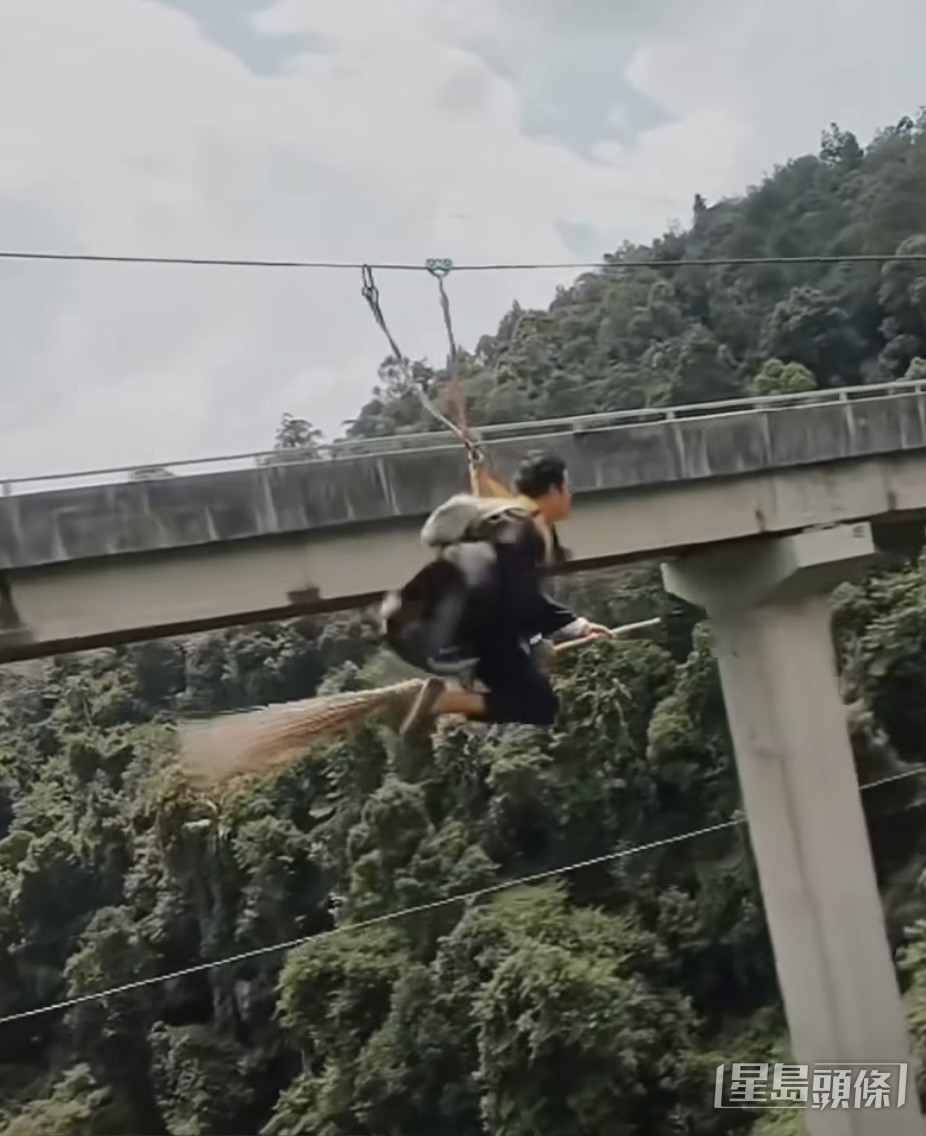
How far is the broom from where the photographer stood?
→ 5.45 feet

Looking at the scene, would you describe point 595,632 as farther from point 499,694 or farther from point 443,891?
point 443,891

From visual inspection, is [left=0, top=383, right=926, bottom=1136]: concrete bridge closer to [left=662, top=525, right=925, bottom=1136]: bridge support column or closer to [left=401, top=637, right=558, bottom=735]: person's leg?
[left=662, top=525, right=925, bottom=1136]: bridge support column

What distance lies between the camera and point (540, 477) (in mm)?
1837

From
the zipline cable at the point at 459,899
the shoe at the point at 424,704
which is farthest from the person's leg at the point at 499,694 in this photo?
the zipline cable at the point at 459,899

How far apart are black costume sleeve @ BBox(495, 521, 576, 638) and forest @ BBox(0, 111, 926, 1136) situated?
1.87 metres

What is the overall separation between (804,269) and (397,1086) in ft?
35.5

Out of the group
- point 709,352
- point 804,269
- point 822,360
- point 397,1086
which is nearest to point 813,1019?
point 397,1086

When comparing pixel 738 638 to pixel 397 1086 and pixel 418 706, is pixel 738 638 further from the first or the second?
pixel 397 1086

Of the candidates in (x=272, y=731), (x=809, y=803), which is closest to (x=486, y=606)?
(x=272, y=731)

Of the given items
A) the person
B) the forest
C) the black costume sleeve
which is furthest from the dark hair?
the forest

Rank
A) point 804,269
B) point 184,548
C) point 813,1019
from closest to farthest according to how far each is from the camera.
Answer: point 184,548 < point 813,1019 < point 804,269

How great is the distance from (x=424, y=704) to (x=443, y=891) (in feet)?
20.3

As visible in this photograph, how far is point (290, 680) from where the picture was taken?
9.28 meters

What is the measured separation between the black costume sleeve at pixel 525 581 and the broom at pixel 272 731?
0.17 m
